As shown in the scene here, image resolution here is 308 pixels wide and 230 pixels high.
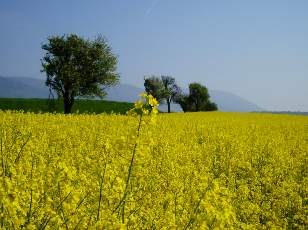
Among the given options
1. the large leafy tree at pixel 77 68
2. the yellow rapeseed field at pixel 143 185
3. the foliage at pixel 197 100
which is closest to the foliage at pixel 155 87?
the foliage at pixel 197 100

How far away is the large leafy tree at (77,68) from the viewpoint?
3666cm

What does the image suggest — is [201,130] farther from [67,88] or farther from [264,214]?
[67,88]

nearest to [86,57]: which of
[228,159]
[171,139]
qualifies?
[171,139]

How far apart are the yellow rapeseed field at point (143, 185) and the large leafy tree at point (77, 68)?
20103mm

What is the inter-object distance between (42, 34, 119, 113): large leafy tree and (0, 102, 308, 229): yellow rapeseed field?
66.0 ft

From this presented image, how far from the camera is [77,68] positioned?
37500 mm

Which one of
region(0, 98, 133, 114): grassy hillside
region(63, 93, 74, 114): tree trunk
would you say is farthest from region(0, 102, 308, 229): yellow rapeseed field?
region(0, 98, 133, 114): grassy hillside

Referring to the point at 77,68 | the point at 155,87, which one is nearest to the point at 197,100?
the point at 155,87

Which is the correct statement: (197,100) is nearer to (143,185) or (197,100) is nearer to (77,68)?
(77,68)

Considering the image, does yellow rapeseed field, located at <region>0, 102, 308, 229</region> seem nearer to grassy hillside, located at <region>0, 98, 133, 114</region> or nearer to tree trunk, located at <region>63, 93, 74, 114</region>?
tree trunk, located at <region>63, 93, 74, 114</region>

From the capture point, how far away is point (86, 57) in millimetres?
37938

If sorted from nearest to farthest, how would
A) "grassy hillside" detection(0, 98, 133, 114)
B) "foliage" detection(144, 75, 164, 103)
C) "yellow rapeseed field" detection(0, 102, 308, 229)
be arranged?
"yellow rapeseed field" detection(0, 102, 308, 229) < "grassy hillside" detection(0, 98, 133, 114) < "foliage" detection(144, 75, 164, 103)

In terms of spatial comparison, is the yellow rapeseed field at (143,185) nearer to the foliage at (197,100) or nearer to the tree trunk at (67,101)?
the tree trunk at (67,101)

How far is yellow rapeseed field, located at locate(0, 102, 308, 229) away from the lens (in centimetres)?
391
